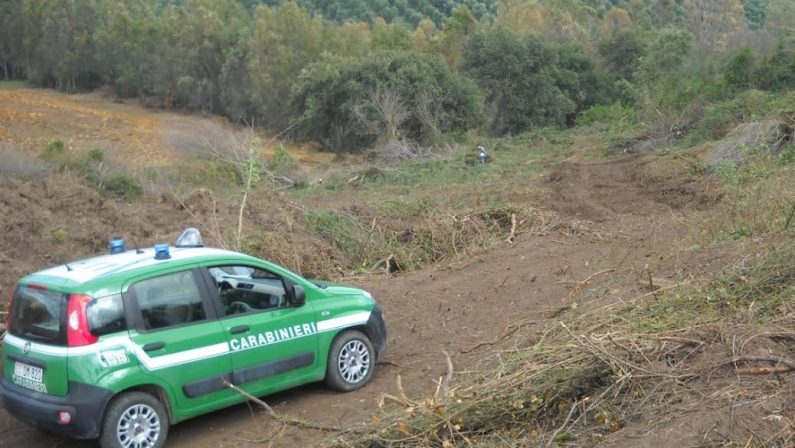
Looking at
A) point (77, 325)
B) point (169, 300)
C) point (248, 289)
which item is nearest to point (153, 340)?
point (169, 300)

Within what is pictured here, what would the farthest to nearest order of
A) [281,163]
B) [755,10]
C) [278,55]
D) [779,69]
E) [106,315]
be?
[755,10], [278,55], [779,69], [281,163], [106,315]

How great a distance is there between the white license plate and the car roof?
0.66 m

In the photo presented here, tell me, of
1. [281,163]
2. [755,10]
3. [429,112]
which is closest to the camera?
[281,163]

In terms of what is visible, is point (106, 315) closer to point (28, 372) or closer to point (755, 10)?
point (28, 372)

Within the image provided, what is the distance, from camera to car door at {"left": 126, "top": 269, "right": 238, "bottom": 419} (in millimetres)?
6676

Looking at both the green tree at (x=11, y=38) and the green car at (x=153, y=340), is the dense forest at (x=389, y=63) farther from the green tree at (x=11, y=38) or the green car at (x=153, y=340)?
the green car at (x=153, y=340)

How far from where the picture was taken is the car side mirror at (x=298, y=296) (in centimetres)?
770

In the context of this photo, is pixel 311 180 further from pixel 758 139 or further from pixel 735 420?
pixel 735 420

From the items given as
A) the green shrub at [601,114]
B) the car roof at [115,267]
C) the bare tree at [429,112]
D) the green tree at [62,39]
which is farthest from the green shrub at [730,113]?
the green tree at [62,39]

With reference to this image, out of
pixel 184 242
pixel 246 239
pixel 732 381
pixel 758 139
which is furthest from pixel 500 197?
pixel 732 381

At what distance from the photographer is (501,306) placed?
1094 cm

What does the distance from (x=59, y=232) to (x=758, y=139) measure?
16877mm

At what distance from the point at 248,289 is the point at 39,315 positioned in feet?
5.98

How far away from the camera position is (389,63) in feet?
132
